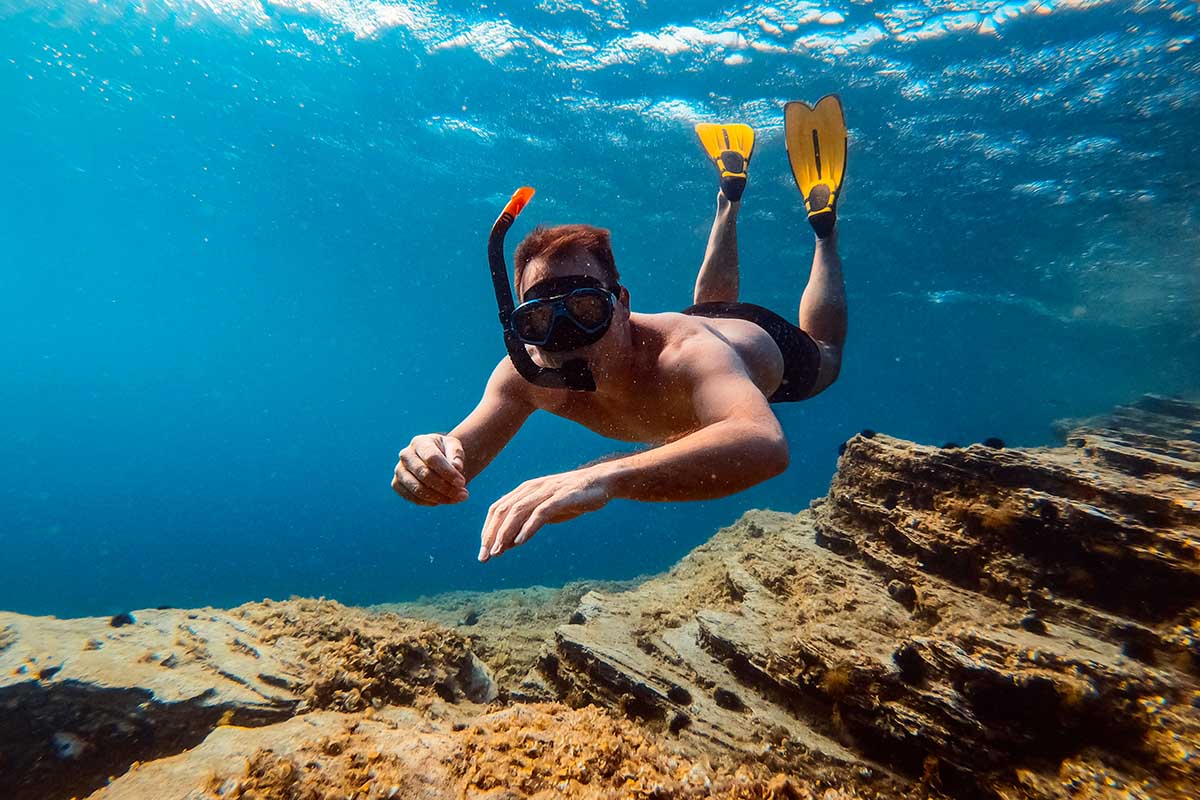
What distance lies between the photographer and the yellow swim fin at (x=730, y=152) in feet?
21.9

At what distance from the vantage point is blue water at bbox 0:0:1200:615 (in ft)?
42.9

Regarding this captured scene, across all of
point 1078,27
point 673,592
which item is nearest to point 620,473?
point 673,592

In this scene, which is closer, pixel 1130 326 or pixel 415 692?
pixel 415 692

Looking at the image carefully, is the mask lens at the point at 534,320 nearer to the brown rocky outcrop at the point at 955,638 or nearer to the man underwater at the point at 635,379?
the man underwater at the point at 635,379

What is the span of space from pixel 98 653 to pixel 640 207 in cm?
2204

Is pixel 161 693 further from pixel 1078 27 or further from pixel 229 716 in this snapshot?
pixel 1078 27

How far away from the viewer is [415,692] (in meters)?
3.31

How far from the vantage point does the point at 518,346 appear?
3.64 m

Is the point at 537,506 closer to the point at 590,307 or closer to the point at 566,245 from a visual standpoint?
the point at 590,307

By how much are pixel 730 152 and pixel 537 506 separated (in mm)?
6900

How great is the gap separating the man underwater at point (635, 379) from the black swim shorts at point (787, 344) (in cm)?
2

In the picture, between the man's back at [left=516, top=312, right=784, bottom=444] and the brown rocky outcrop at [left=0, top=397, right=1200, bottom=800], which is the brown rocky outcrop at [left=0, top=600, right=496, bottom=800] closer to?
the brown rocky outcrop at [left=0, top=397, right=1200, bottom=800]

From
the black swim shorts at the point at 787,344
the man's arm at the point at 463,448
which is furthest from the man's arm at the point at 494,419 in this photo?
the black swim shorts at the point at 787,344

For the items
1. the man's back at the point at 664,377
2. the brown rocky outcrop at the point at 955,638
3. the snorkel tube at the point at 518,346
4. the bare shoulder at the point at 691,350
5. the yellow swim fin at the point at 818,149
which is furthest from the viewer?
the yellow swim fin at the point at 818,149
